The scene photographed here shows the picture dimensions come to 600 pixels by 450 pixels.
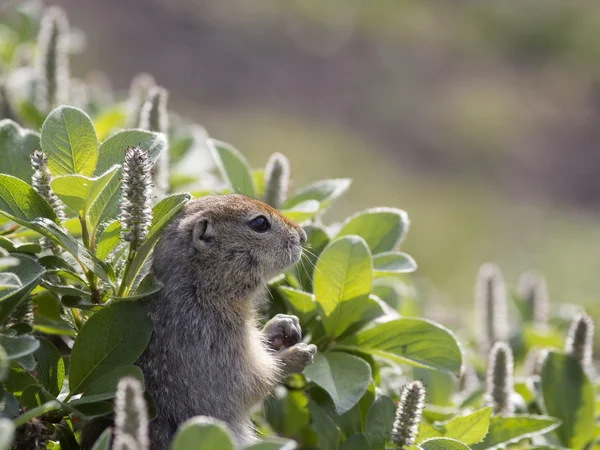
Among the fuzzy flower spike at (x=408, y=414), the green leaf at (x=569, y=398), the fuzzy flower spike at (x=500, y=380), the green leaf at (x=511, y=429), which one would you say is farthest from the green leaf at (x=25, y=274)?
the green leaf at (x=569, y=398)

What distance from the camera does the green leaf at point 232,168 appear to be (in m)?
2.43

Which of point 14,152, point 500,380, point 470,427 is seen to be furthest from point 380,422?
point 14,152

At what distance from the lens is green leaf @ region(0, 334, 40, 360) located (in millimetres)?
1502

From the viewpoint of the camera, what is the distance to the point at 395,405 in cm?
203

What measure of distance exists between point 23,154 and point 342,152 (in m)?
8.34

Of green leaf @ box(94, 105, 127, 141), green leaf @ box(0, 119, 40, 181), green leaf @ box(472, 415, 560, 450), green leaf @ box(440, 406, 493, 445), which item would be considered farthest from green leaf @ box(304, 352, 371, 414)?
green leaf @ box(94, 105, 127, 141)

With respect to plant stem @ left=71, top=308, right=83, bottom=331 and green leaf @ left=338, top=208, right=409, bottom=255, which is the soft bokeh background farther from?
plant stem @ left=71, top=308, right=83, bottom=331

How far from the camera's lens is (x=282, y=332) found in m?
2.11

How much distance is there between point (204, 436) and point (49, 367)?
649 millimetres

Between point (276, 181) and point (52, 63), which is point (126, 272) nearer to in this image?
point (276, 181)

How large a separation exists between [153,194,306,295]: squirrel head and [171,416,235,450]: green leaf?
32.9 inches

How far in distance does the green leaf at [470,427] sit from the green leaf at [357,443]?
0.18 metres

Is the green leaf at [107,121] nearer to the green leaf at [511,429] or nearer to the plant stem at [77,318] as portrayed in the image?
the plant stem at [77,318]

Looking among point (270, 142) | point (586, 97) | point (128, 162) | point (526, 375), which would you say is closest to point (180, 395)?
point (128, 162)
